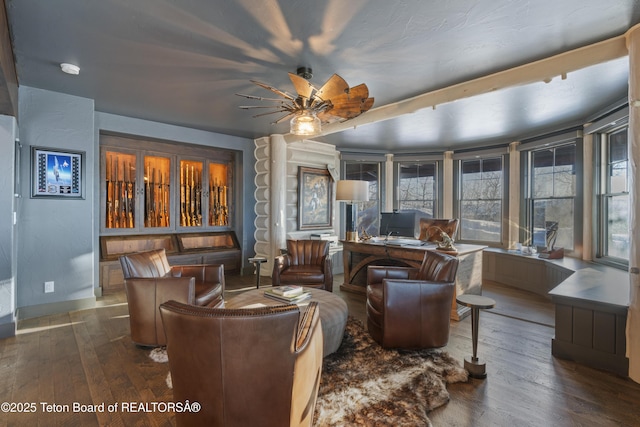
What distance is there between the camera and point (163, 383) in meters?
2.24

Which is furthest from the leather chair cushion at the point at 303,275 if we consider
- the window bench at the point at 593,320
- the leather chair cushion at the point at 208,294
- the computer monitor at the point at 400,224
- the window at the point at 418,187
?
the window at the point at 418,187

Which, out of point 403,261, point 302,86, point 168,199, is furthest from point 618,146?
point 168,199

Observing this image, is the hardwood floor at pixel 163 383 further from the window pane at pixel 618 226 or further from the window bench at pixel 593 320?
the window pane at pixel 618 226

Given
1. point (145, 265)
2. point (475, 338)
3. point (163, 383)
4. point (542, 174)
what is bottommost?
point (163, 383)

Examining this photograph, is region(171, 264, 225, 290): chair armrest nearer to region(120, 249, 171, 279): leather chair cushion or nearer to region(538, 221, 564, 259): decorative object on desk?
region(120, 249, 171, 279): leather chair cushion

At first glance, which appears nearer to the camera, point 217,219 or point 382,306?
point 382,306

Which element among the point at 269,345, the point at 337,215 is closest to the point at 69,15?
the point at 269,345

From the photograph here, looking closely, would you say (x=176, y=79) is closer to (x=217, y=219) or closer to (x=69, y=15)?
(x=69, y=15)

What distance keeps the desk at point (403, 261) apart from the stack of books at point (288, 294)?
1583mm

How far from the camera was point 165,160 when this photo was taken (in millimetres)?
5531

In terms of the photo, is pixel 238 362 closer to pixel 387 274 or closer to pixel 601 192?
pixel 387 274

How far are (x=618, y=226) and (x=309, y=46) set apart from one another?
175 inches

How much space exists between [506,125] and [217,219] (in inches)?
216

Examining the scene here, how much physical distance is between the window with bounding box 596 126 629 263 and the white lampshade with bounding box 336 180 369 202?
3201 millimetres
